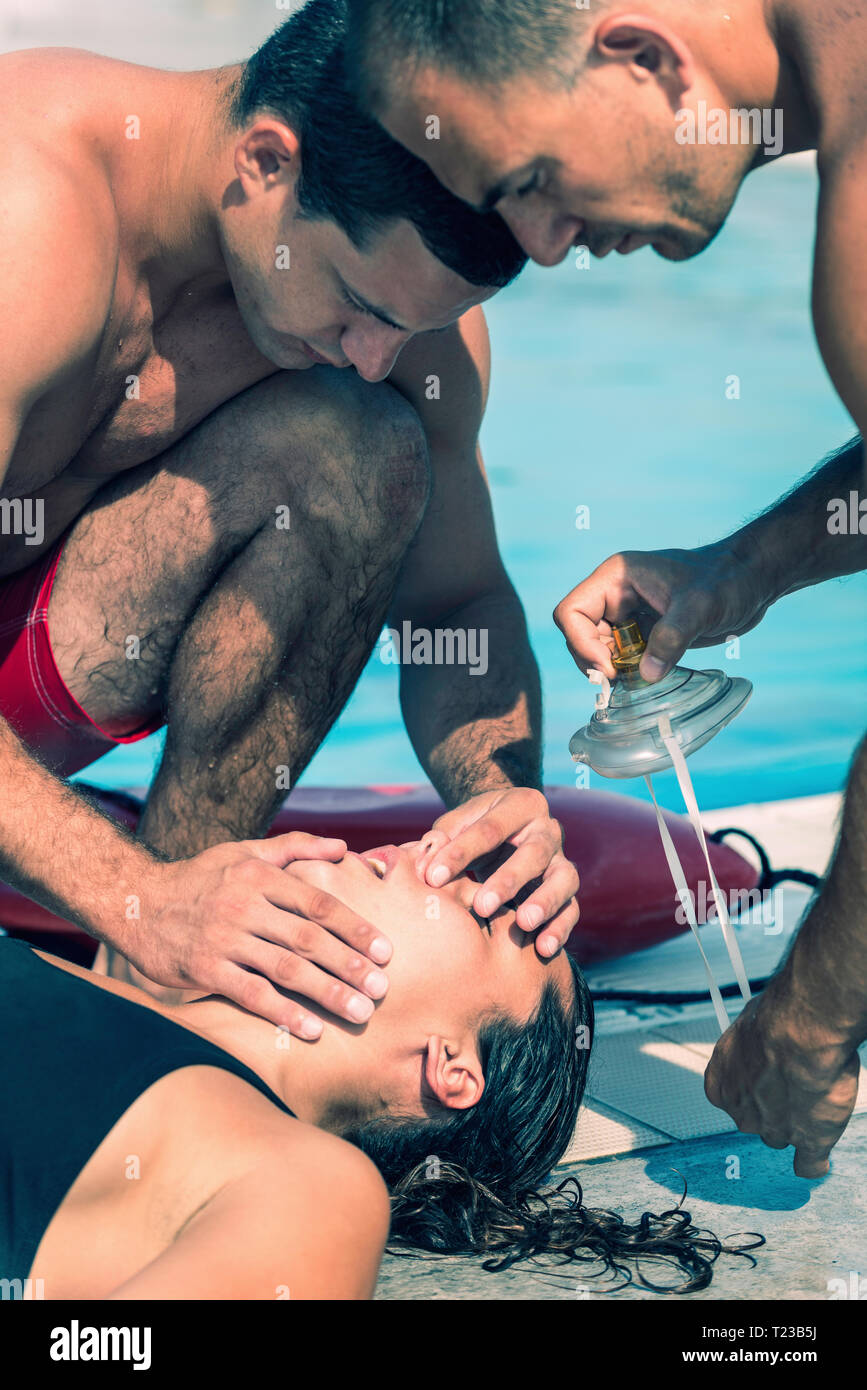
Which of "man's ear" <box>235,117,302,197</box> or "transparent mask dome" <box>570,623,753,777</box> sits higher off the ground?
"man's ear" <box>235,117,302,197</box>

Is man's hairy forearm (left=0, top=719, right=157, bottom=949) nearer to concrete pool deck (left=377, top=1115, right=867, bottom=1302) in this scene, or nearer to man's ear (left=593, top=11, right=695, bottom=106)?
concrete pool deck (left=377, top=1115, right=867, bottom=1302)

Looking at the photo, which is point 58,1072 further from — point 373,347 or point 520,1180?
point 373,347

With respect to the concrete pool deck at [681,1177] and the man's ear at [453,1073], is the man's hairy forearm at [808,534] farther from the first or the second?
the man's ear at [453,1073]

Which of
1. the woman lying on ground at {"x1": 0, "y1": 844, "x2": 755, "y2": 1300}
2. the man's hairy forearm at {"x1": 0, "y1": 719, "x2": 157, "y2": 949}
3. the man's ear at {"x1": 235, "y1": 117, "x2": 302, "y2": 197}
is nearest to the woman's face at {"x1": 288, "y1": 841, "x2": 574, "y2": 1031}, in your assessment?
the woman lying on ground at {"x1": 0, "y1": 844, "x2": 755, "y2": 1300}

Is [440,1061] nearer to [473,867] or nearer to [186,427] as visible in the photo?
[473,867]

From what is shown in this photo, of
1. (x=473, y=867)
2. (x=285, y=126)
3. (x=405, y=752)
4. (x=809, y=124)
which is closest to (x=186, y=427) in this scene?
(x=285, y=126)

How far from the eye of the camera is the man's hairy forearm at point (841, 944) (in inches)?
61.8

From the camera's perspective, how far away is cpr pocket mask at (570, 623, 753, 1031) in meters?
1.89

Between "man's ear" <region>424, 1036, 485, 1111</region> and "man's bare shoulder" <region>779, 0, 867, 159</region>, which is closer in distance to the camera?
"man's bare shoulder" <region>779, 0, 867, 159</region>

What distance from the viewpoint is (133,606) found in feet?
8.04

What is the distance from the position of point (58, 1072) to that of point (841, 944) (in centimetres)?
96

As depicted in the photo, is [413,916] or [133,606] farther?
[133,606]

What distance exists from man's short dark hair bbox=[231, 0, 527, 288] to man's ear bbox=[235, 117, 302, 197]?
18 millimetres
